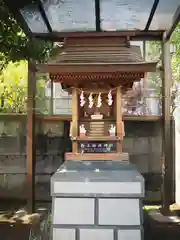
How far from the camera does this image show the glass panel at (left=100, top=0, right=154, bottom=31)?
16.5 feet

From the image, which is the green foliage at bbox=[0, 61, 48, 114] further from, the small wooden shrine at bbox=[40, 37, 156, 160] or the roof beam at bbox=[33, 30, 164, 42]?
the small wooden shrine at bbox=[40, 37, 156, 160]

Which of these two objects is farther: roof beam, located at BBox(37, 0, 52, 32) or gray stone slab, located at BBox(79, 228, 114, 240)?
roof beam, located at BBox(37, 0, 52, 32)

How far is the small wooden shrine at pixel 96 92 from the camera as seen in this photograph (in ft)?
16.6

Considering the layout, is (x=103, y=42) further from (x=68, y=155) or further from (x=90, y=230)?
(x=90, y=230)

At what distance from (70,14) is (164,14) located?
1.56 meters

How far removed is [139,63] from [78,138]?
1534 mm

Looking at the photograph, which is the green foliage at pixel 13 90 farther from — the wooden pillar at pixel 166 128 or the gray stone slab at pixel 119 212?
the gray stone slab at pixel 119 212

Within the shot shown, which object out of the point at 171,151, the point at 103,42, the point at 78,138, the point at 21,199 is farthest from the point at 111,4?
the point at 21,199

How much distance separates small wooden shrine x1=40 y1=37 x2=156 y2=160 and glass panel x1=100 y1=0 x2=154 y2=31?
37 centimetres

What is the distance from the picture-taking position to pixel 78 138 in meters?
5.29

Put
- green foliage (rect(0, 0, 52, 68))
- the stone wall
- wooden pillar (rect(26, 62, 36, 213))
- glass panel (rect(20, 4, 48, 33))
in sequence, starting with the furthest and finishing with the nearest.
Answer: the stone wall → wooden pillar (rect(26, 62, 36, 213)) → glass panel (rect(20, 4, 48, 33)) → green foliage (rect(0, 0, 52, 68))

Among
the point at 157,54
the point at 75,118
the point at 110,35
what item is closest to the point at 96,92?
the point at 75,118

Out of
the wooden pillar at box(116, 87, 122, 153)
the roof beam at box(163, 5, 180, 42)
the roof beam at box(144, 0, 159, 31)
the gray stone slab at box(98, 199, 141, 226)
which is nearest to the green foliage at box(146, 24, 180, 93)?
the roof beam at box(163, 5, 180, 42)

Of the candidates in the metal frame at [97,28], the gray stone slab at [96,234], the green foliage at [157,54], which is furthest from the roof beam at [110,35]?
the gray stone slab at [96,234]
